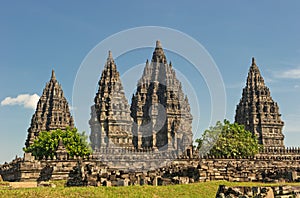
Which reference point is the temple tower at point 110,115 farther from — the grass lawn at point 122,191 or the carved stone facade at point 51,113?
the grass lawn at point 122,191

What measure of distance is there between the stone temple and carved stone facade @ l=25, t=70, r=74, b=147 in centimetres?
1067

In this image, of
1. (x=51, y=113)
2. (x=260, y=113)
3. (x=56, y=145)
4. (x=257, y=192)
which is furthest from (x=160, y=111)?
(x=257, y=192)

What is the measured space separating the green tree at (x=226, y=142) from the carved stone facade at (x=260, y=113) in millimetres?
24733

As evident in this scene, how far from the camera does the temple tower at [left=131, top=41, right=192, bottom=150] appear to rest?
89.7m

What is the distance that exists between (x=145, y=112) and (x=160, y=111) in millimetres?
3370

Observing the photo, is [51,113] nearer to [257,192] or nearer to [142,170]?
[142,170]

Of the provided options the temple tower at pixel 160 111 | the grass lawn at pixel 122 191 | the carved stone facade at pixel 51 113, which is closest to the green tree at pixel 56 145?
the temple tower at pixel 160 111

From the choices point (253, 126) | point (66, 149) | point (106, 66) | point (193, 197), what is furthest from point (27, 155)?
point (253, 126)

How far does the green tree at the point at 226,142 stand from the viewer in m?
66.2

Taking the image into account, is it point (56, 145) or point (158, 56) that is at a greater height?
point (158, 56)

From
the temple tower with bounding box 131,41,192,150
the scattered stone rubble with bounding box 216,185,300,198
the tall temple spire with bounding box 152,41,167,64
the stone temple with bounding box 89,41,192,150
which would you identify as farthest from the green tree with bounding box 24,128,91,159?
the scattered stone rubble with bounding box 216,185,300,198

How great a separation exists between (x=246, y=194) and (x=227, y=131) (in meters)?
49.4

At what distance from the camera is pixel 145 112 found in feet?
306

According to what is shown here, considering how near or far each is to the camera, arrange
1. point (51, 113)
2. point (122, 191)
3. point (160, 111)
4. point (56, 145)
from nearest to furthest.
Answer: point (122, 191) → point (56, 145) → point (160, 111) → point (51, 113)
